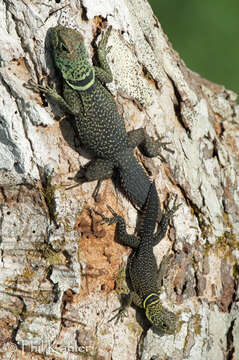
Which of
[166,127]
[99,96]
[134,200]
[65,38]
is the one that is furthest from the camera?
[166,127]

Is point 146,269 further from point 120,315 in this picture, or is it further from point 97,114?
point 97,114

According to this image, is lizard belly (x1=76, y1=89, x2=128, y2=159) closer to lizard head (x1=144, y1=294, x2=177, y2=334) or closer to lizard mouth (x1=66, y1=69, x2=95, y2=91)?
lizard mouth (x1=66, y1=69, x2=95, y2=91)

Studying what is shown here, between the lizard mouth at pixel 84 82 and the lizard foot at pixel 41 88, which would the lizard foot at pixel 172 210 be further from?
the lizard foot at pixel 41 88

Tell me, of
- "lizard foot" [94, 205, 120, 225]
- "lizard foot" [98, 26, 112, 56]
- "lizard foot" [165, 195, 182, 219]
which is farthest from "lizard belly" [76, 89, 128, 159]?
"lizard foot" [165, 195, 182, 219]

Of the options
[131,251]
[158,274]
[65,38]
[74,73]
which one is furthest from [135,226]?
[65,38]

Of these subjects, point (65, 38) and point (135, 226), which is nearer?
point (65, 38)

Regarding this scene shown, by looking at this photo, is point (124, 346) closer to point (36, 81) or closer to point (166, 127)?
point (166, 127)

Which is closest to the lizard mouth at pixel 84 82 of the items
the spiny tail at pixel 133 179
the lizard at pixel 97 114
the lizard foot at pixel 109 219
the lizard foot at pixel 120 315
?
the lizard at pixel 97 114
